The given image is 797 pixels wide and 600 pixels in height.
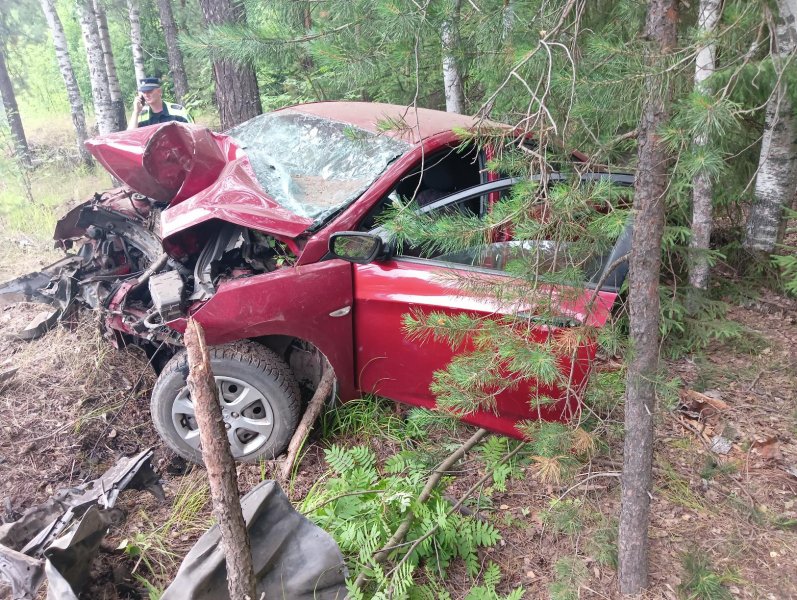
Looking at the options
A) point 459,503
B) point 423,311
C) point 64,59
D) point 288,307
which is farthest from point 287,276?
point 64,59

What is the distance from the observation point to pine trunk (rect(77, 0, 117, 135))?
9109 mm

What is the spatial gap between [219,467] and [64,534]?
38.4 inches

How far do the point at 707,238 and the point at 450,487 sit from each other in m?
2.72

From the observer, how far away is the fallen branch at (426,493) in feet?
7.95

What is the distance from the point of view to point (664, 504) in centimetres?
272

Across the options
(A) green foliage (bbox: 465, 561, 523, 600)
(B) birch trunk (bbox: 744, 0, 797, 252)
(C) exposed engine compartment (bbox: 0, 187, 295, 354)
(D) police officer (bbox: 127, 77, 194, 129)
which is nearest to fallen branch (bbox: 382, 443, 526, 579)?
(A) green foliage (bbox: 465, 561, 523, 600)

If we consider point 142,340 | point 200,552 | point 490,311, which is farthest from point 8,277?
point 490,311

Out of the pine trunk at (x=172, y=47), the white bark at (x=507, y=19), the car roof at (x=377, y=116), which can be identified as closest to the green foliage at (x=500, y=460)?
the car roof at (x=377, y=116)

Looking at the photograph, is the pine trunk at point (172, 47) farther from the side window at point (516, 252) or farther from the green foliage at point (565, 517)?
the green foliage at point (565, 517)

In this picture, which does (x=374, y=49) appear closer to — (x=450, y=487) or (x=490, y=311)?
(x=490, y=311)

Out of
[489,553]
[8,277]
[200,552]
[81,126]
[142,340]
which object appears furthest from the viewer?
[81,126]

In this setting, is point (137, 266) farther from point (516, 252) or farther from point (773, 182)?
point (773, 182)

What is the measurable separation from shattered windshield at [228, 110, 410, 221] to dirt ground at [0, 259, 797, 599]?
58.8 inches

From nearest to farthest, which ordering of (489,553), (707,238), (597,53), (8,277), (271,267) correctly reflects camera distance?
(597,53)
(489,553)
(271,267)
(707,238)
(8,277)
